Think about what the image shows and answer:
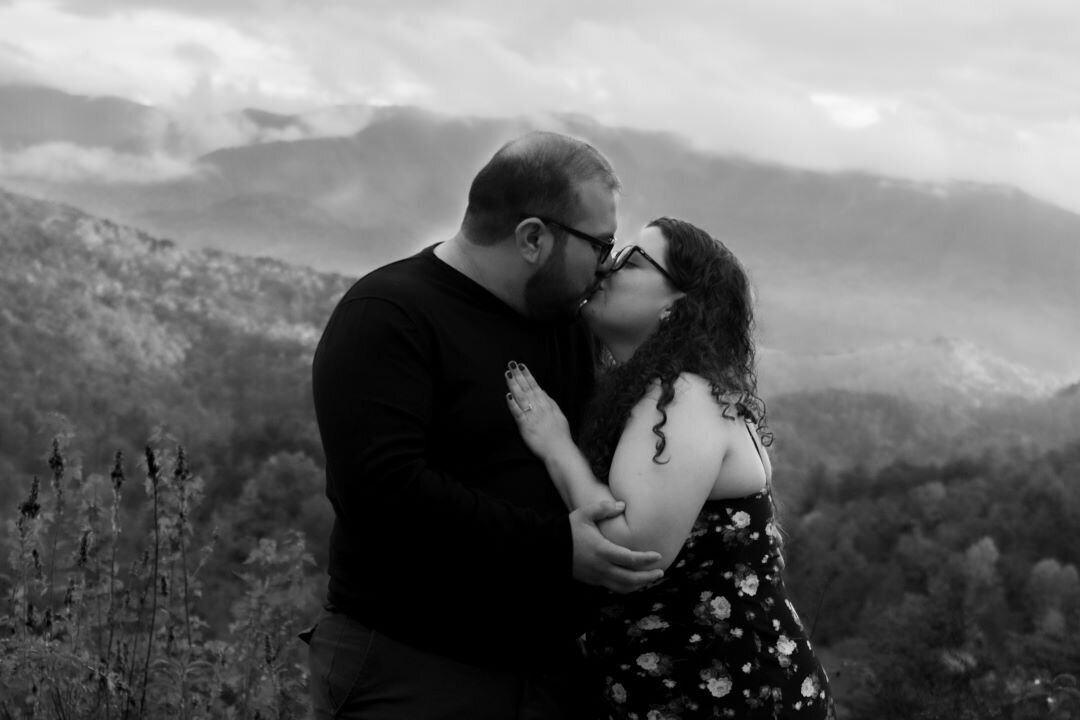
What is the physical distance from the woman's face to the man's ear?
0.51 ft

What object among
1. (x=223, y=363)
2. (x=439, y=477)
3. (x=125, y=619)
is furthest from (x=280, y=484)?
(x=223, y=363)

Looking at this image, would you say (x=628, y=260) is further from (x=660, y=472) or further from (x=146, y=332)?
(x=146, y=332)

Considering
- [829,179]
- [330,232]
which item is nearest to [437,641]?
[330,232]

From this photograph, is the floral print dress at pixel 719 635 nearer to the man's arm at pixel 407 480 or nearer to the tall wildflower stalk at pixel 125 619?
the man's arm at pixel 407 480

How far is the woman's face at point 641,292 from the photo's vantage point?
2621mm

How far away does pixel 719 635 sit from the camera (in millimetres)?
2457

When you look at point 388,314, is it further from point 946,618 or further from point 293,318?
point 293,318

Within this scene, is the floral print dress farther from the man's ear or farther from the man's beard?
the man's ear

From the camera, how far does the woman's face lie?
2621 mm

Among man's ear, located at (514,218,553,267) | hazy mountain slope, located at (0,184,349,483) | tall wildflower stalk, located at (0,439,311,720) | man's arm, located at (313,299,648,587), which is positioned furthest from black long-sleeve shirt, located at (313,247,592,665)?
hazy mountain slope, located at (0,184,349,483)

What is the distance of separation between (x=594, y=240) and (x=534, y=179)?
7.5 inches

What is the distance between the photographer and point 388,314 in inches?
94.9

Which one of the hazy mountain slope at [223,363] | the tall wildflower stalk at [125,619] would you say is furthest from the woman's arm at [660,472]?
the hazy mountain slope at [223,363]

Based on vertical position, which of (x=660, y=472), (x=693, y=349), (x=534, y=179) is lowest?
(x=660, y=472)
